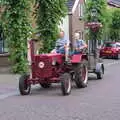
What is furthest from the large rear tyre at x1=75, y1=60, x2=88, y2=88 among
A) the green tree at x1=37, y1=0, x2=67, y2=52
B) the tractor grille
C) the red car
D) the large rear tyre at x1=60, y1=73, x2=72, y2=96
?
the red car

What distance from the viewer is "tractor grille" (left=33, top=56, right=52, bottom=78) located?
49.8ft

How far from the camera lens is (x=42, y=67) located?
15.2m

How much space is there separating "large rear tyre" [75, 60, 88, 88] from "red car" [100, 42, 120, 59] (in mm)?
23239

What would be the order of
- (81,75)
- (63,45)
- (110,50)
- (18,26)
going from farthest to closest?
1. (110,50)
2. (18,26)
3. (81,75)
4. (63,45)

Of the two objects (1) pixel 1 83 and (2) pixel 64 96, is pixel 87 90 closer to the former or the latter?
(2) pixel 64 96

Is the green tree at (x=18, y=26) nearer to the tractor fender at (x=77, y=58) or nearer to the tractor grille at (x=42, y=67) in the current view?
the tractor fender at (x=77, y=58)

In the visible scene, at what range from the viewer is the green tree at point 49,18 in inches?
925

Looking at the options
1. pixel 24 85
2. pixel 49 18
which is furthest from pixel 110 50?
pixel 24 85

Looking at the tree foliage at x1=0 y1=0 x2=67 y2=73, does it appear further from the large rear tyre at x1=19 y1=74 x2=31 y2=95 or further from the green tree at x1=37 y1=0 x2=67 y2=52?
the large rear tyre at x1=19 y1=74 x2=31 y2=95

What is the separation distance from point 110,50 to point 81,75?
24.6 metres

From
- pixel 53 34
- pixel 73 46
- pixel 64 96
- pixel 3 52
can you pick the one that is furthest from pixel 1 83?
pixel 3 52

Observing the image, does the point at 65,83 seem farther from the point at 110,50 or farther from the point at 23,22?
the point at 110,50

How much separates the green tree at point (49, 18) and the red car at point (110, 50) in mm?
16879

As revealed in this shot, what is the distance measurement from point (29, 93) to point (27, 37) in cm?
791
